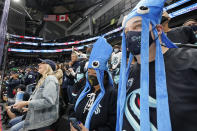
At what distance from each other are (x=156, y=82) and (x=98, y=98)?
834 millimetres

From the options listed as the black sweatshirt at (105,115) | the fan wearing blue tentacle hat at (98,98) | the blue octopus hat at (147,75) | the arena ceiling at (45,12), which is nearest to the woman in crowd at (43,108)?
the fan wearing blue tentacle hat at (98,98)

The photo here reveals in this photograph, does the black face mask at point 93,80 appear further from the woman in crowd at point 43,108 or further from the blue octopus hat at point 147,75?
the woman in crowd at point 43,108

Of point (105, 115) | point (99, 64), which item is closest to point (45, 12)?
point (99, 64)

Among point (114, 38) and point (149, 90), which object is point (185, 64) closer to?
point (149, 90)

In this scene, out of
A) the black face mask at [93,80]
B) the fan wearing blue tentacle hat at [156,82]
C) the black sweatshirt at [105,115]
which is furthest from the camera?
the black face mask at [93,80]

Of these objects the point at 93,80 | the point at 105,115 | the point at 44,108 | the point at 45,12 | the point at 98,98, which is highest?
the point at 45,12

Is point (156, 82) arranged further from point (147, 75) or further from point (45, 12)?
point (45, 12)

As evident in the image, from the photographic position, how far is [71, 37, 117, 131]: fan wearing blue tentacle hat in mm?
1354

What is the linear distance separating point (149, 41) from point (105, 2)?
778 inches

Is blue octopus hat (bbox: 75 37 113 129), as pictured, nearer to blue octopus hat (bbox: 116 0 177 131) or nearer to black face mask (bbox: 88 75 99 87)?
black face mask (bbox: 88 75 99 87)

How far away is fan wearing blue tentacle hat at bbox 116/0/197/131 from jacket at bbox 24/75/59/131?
4.63 ft

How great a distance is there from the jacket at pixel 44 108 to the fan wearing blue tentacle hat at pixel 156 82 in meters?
1.41

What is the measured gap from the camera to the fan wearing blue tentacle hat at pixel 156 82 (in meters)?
0.63

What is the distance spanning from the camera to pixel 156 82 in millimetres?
725
